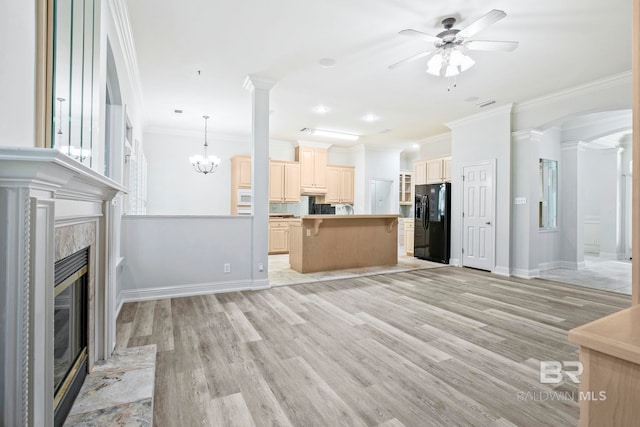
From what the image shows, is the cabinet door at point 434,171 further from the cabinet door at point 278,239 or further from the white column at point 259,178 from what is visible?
the white column at point 259,178

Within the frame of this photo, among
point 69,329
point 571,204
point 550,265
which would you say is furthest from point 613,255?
point 69,329

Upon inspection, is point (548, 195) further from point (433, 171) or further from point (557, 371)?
point (557, 371)

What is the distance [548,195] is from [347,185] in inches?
178

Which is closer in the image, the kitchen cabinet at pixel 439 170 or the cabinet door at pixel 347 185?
the kitchen cabinet at pixel 439 170

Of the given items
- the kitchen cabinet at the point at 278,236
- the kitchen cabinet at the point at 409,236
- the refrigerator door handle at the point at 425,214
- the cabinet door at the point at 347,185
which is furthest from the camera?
the cabinet door at the point at 347,185

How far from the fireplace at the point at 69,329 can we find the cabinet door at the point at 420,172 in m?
6.68

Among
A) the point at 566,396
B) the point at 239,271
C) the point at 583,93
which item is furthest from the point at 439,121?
the point at 566,396

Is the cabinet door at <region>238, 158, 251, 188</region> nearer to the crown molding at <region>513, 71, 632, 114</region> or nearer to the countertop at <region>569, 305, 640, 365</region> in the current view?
the crown molding at <region>513, 71, 632, 114</region>

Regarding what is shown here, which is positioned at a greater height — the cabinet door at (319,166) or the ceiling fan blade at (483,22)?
the ceiling fan blade at (483,22)

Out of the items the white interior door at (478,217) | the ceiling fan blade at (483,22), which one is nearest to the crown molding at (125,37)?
the ceiling fan blade at (483,22)

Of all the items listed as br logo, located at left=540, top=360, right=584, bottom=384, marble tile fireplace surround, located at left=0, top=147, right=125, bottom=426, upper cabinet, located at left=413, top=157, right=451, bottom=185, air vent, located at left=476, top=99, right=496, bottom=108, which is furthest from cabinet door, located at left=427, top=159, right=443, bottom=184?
marble tile fireplace surround, located at left=0, top=147, right=125, bottom=426

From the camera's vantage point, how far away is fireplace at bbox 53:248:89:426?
140 centimetres

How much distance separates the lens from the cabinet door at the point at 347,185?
340 inches

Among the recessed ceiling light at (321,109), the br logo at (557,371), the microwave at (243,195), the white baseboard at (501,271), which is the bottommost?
the br logo at (557,371)
